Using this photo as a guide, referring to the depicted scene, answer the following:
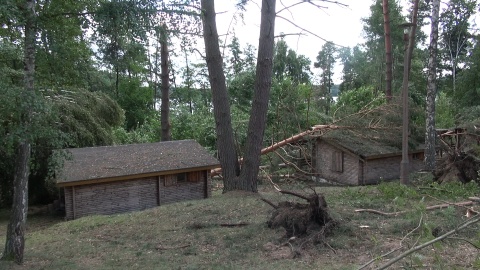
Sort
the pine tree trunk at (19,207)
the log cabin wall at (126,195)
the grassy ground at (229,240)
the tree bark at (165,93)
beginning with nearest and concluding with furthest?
the grassy ground at (229,240) < the pine tree trunk at (19,207) < the log cabin wall at (126,195) < the tree bark at (165,93)

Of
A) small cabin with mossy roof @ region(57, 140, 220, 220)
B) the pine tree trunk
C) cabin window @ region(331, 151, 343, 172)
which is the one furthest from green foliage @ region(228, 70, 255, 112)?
the pine tree trunk

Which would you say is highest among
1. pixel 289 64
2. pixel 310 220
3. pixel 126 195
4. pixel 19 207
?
pixel 289 64

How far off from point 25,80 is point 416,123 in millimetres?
18371

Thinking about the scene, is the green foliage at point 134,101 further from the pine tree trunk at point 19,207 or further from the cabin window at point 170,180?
the pine tree trunk at point 19,207

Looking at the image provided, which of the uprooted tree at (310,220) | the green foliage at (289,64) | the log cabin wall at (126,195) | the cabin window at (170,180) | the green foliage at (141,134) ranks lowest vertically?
the log cabin wall at (126,195)

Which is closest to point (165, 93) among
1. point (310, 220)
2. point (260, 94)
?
point (260, 94)

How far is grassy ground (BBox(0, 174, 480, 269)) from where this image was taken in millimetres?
6586

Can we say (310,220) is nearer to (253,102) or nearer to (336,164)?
(253,102)

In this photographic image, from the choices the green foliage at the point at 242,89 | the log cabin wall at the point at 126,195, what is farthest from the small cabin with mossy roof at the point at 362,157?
the green foliage at the point at 242,89

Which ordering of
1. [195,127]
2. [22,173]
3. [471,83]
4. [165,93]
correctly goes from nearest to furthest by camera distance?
[22,173] → [165,93] → [195,127] → [471,83]

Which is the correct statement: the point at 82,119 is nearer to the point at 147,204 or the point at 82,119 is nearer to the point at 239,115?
the point at 147,204

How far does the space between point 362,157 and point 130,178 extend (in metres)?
11.4

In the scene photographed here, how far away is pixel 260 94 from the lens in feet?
39.7

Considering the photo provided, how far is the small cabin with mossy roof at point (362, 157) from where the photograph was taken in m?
21.5
